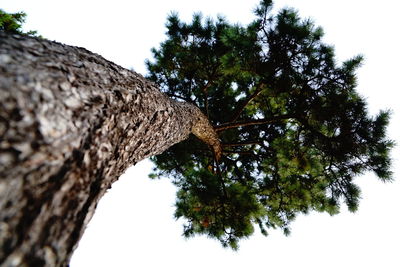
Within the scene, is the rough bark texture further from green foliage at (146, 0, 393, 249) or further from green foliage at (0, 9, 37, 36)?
green foliage at (0, 9, 37, 36)

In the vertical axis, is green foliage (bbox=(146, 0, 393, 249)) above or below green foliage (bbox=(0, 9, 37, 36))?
below

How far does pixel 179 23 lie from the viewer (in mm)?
4176

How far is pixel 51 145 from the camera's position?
69 centimetres

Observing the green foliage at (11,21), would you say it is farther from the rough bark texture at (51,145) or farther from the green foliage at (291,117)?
the rough bark texture at (51,145)

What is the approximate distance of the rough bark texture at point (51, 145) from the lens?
0.58 meters

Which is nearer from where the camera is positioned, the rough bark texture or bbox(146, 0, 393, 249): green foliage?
the rough bark texture

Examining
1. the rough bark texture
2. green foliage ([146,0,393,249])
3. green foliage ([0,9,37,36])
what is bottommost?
the rough bark texture

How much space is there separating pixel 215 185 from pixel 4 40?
2.63 m

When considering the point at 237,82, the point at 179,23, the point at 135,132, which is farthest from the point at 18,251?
the point at 237,82

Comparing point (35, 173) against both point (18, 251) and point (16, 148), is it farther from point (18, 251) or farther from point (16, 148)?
point (18, 251)

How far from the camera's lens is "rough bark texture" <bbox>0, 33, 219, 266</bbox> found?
1.89 ft

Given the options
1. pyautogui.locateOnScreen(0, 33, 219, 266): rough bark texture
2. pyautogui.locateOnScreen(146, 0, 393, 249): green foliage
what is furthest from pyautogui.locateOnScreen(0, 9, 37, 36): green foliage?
pyautogui.locateOnScreen(0, 33, 219, 266): rough bark texture

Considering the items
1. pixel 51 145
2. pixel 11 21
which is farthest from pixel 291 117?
pixel 11 21

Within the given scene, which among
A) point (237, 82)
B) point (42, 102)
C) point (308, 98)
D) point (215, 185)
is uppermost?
point (237, 82)
